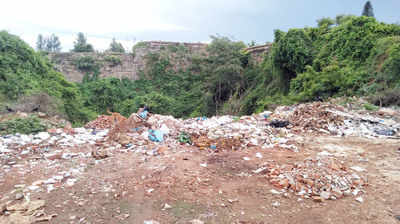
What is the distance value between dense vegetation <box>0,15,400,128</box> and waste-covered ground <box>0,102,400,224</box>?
351 cm

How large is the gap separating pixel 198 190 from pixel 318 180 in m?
1.36

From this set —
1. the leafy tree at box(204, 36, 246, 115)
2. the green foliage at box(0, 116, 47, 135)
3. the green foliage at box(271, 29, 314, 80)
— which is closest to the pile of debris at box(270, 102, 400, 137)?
the green foliage at box(271, 29, 314, 80)

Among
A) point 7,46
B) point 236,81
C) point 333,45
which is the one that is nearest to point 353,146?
point 333,45

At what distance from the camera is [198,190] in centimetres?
278

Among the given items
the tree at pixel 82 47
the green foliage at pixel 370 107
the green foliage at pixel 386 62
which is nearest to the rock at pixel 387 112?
the green foliage at pixel 370 107

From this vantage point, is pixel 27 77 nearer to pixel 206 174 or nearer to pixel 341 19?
pixel 206 174

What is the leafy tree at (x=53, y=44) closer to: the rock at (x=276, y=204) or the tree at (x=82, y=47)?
the tree at (x=82, y=47)

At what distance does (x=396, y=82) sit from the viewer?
714 cm

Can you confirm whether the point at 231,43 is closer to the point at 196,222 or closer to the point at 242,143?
the point at 242,143

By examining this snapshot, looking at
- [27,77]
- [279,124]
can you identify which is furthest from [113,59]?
[279,124]

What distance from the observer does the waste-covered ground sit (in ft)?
7.75

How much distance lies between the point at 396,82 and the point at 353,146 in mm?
4535

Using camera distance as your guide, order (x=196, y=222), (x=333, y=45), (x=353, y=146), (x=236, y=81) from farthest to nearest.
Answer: (x=236, y=81) < (x=333, y=45) < (x=353, y=146) < (x=196, y=222)

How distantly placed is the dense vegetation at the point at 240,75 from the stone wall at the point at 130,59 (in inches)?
6.7
